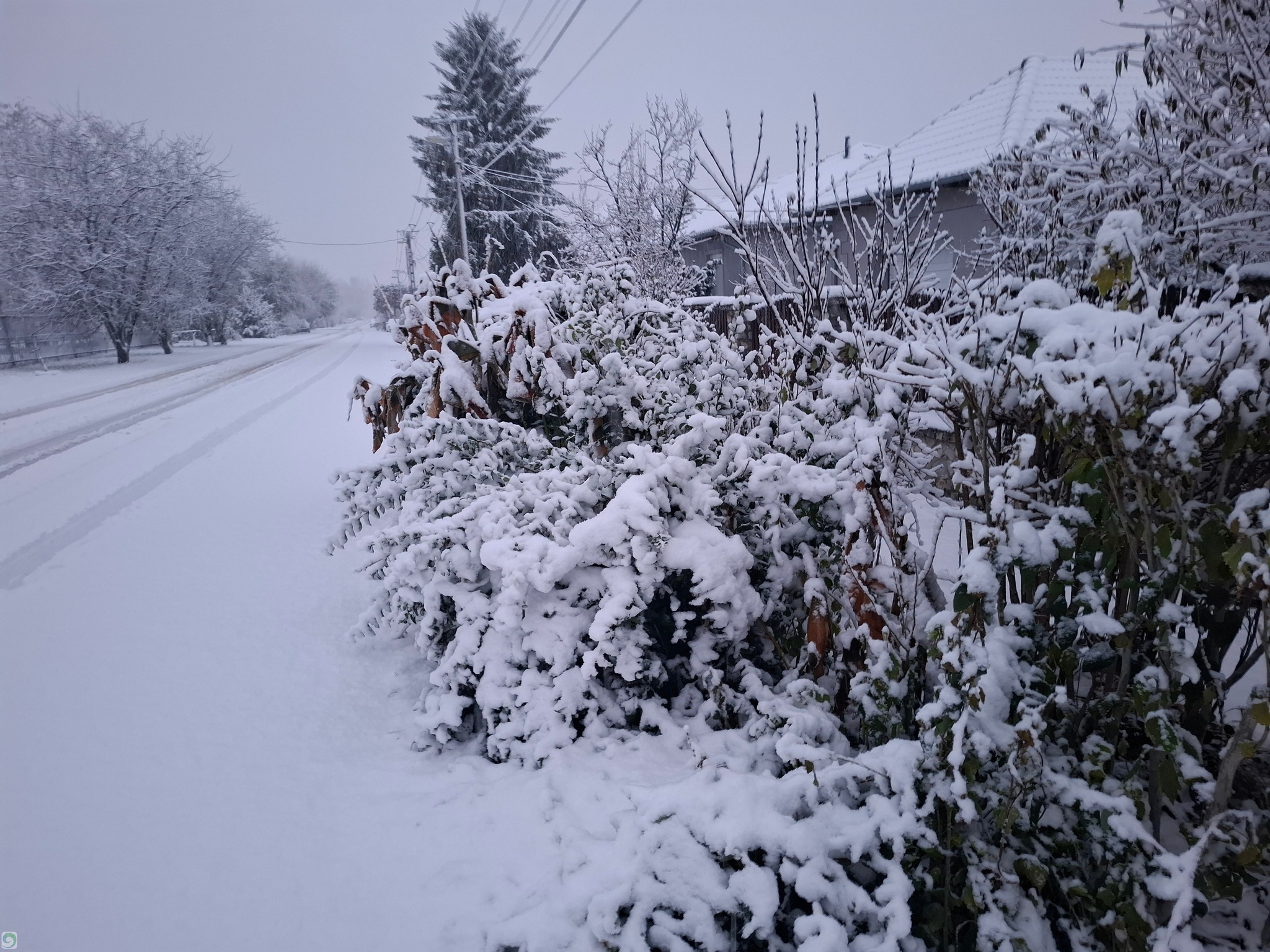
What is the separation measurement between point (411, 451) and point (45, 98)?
105 feet

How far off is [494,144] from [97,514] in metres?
21.9

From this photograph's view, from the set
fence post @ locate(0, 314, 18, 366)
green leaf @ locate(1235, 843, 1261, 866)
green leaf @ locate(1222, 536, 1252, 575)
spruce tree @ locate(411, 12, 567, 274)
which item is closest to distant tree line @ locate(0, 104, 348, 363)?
fence post @ locate(0, 314, 18, 366)

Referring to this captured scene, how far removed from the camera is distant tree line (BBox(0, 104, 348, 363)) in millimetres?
22109

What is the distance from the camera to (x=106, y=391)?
14.8m

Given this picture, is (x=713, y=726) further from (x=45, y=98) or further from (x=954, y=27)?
(x=45, y=98)

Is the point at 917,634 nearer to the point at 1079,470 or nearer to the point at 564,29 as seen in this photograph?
the point at 1079,470

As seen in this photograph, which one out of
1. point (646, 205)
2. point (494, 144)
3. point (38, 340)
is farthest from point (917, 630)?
point (38, 340)

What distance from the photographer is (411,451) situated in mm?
3643

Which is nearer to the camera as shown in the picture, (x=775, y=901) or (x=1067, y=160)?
(x=775, y=901)

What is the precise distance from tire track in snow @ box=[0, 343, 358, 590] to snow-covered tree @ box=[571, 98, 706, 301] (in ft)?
19.3

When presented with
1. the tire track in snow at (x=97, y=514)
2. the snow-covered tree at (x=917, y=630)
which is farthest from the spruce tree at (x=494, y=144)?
the snow-covered tree at (x=917, y=630)

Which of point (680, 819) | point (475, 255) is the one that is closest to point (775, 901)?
point (680, 819)

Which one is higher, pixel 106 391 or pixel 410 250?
pixel 410 250

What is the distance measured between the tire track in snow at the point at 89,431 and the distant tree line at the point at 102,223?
1249cm
